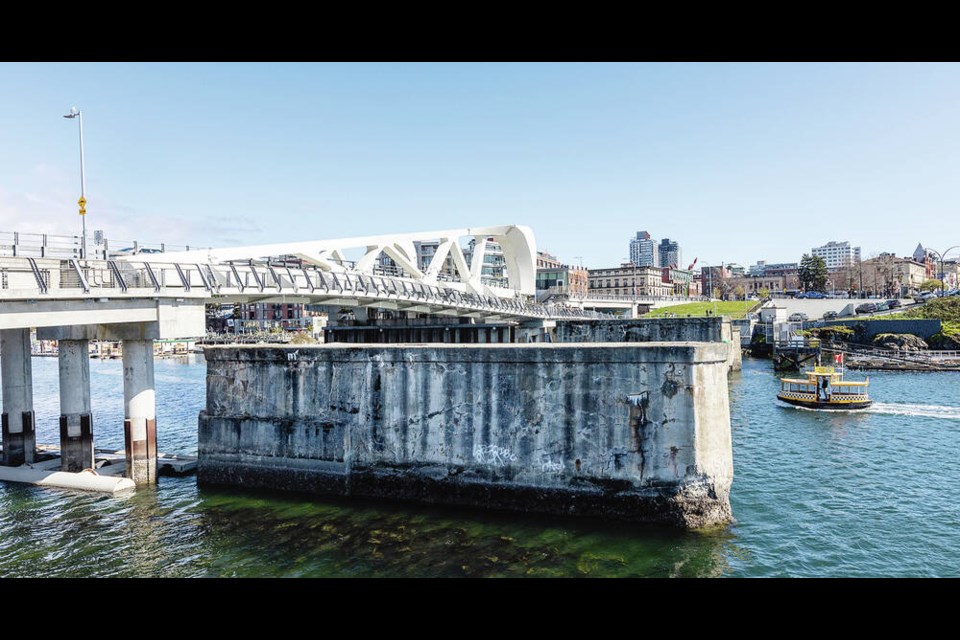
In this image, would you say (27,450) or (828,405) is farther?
(828,405)

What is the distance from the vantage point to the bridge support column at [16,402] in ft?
87.9

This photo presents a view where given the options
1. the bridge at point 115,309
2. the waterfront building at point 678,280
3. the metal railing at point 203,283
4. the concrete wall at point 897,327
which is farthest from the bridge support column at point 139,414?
the waterfront building at point 678,280

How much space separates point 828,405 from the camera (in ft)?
Answer: 128

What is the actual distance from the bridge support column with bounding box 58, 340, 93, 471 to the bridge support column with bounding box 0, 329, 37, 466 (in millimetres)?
2660

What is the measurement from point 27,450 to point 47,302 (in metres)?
10.2

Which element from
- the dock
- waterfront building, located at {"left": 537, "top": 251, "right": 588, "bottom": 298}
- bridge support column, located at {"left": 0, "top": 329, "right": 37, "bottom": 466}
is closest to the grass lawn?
waterfront building, located at {"left": 537, "top": 251, "right": 588, "bottom": 298}

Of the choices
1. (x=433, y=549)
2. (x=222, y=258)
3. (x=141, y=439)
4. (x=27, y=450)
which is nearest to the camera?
(x=433, y=549)

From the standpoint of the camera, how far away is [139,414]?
24.0 metres

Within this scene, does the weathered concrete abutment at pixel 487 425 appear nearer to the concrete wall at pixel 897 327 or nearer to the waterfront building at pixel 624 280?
the concrete wall at pixel 897 327

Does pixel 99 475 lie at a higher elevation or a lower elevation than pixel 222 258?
lower

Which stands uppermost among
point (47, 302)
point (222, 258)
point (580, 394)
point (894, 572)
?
point (222, 258)
